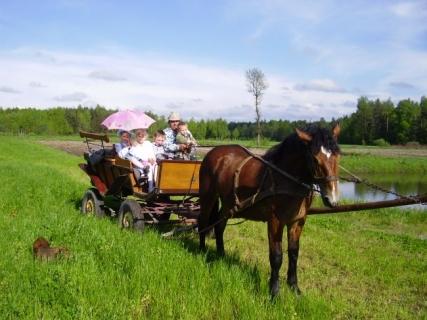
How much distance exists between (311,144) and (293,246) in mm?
1484

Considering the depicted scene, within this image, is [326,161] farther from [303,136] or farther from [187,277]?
[187,277]

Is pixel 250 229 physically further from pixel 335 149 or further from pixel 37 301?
pixel 37 301

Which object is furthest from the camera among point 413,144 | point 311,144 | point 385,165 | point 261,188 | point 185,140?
point 413,144

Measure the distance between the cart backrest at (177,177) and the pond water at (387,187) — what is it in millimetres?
13017

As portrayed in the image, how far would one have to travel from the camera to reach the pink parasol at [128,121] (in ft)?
31.6

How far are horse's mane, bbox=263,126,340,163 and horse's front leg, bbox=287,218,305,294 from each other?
33.5 inches

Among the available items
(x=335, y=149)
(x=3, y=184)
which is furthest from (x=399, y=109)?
(x=335, y=149)

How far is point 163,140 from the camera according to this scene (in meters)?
9.44

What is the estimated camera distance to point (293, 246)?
5.92 meters

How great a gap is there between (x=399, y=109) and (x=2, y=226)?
81403mm

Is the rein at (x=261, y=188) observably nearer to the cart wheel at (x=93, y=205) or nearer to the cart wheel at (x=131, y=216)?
the cart wheel at (x=131, y=216)

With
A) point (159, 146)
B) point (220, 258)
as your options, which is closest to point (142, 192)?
point (159, 146)

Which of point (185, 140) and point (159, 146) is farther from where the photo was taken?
point (159, 146)

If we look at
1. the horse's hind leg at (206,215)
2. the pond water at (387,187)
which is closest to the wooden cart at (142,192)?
the horse's hind leg at (206,215)
